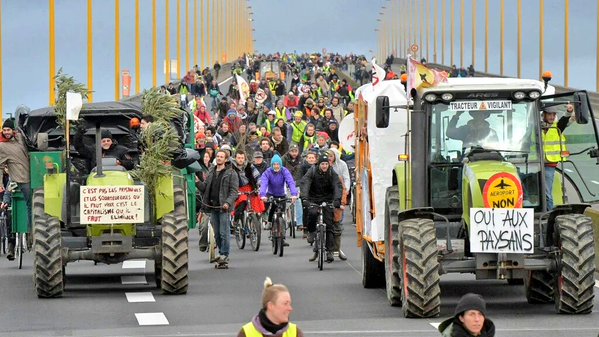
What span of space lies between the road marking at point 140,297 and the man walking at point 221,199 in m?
4.00

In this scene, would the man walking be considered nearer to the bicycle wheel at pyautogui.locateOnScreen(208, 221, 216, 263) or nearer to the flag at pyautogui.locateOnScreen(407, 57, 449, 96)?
the bicycle wheel at pyautogui.locateOnScreen(208, 221, 216, 263)

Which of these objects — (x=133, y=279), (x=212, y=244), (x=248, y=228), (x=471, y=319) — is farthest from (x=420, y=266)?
(x=248, y=228)

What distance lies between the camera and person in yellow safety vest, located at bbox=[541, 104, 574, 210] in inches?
803

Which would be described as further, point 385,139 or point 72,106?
point 385,139

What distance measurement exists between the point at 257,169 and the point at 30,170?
8.43 meters

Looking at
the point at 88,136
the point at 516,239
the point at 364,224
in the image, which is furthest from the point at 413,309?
the point at 88,136

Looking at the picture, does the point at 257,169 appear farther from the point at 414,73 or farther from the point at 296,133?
the point at 414,73

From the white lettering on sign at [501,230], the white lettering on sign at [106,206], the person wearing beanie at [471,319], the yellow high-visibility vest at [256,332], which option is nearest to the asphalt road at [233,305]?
the white lettering on sign at [501,230]

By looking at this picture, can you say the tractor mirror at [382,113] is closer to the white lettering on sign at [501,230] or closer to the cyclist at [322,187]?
the white lettering on sign at [501,230]

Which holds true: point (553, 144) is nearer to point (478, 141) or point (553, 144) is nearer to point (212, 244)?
point (478, 141)

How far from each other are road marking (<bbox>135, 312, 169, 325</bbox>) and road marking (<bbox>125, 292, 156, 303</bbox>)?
61.7 inches

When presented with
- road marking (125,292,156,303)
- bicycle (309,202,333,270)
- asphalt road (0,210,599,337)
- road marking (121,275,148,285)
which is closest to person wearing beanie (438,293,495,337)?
asphalt road (0,210,599,337)

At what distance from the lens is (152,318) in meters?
20.6

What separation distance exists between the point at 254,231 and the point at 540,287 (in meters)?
11.0
